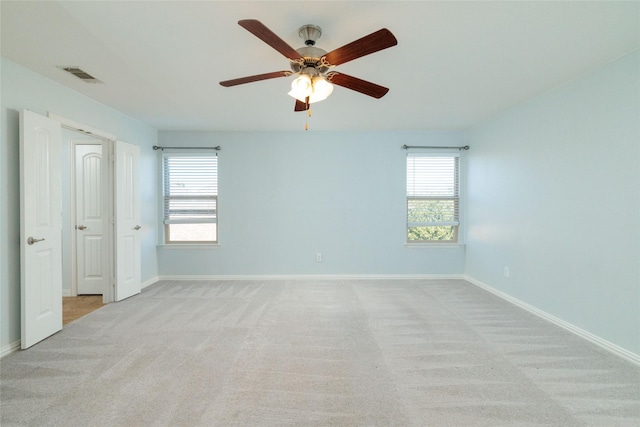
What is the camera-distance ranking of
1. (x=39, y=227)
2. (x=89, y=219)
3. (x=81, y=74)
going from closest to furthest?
(x=39, y=227)
(x=81, y=74)
(x=89, y=219)

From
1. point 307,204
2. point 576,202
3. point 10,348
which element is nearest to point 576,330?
point 576,202

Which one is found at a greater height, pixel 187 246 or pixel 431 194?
pixel 431 194

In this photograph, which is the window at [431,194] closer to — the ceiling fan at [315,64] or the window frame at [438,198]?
the window frame at [438,198]

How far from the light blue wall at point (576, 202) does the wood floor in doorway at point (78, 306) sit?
5.31 meters

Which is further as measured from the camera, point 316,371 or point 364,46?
point 316,371

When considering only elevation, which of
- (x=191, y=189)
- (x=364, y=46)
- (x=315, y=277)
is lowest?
(x=315, y=277)

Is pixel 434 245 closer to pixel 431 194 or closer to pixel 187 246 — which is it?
pixel 431 194

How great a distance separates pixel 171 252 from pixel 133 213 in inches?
39.4

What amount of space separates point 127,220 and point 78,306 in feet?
3.98

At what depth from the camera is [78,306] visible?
3754 millimetres

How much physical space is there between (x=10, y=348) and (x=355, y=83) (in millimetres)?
3584

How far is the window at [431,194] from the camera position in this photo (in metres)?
4.98

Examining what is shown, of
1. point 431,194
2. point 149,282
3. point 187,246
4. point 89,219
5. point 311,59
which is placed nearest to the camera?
point 311,59

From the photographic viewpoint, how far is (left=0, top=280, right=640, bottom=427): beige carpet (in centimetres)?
179
